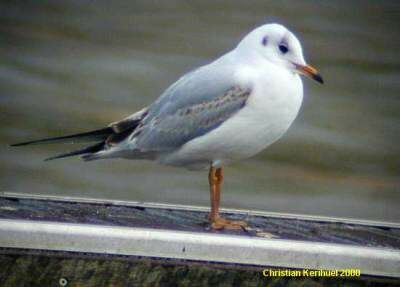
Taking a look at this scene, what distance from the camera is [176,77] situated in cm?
1006

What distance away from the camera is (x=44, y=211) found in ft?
13.7

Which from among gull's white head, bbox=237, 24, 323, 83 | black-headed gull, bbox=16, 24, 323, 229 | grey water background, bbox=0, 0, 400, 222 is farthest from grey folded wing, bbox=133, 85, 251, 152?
grey water background, bbox=0, 0, 400, 222

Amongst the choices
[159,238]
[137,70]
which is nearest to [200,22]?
[137,70]

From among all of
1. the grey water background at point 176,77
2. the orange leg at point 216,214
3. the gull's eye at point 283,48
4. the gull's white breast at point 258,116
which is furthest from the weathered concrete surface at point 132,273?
the grey water background at point 176,77

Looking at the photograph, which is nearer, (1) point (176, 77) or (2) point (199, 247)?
(2) point (199, 247)

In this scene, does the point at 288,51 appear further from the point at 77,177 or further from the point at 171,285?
the point at 77,177

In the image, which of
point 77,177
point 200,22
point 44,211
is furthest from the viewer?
point 200,22

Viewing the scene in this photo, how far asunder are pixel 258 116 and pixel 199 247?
0.67 meters

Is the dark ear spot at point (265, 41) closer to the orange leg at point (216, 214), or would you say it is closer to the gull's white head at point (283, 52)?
the gull's white head at point (283, 52)

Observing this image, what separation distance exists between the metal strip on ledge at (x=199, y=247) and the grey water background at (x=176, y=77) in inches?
168

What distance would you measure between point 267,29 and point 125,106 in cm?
541

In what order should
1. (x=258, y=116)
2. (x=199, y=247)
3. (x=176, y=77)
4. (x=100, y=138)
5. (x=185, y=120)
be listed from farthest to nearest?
(x=176, y=77) → (x=100, y=138) → (x=185, y=120) → (x=258, y=116) → (x=199, y=247)

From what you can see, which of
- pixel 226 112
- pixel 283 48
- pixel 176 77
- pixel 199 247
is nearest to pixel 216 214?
pixel 226 112

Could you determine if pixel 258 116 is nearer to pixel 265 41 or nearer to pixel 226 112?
pixel 226 112
